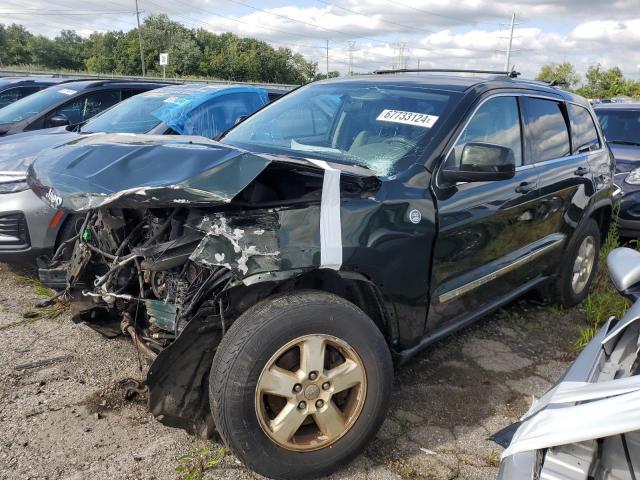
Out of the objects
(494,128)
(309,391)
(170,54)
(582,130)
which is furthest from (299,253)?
(170,54)

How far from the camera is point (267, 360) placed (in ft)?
7.09

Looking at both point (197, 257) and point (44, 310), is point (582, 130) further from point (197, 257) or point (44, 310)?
point (44, 310)

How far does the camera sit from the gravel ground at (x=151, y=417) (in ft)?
8.01

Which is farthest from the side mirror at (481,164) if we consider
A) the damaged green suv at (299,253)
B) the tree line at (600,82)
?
the tree line at (600,82)

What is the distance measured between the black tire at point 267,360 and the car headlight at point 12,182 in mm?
2907

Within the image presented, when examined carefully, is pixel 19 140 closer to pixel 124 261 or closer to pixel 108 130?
pixel 108 130

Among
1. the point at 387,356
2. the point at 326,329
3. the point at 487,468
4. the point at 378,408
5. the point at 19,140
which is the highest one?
the point at 19,140

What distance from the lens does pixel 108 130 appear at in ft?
18.4

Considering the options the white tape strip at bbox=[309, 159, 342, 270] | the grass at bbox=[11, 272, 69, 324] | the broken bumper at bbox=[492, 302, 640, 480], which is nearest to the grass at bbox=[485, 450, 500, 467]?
the broken bumper at bbox=[492, 302, 640, 480]

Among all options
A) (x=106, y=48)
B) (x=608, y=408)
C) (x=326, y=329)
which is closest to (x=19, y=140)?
(x=326, y=329)

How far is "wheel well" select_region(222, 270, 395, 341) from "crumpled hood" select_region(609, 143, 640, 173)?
5.51m

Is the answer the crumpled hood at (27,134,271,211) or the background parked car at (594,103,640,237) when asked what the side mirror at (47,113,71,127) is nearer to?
the crumpled hood at (27,134,271,211)

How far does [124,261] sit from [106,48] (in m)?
64.1

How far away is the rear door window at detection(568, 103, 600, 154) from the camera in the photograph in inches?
168
